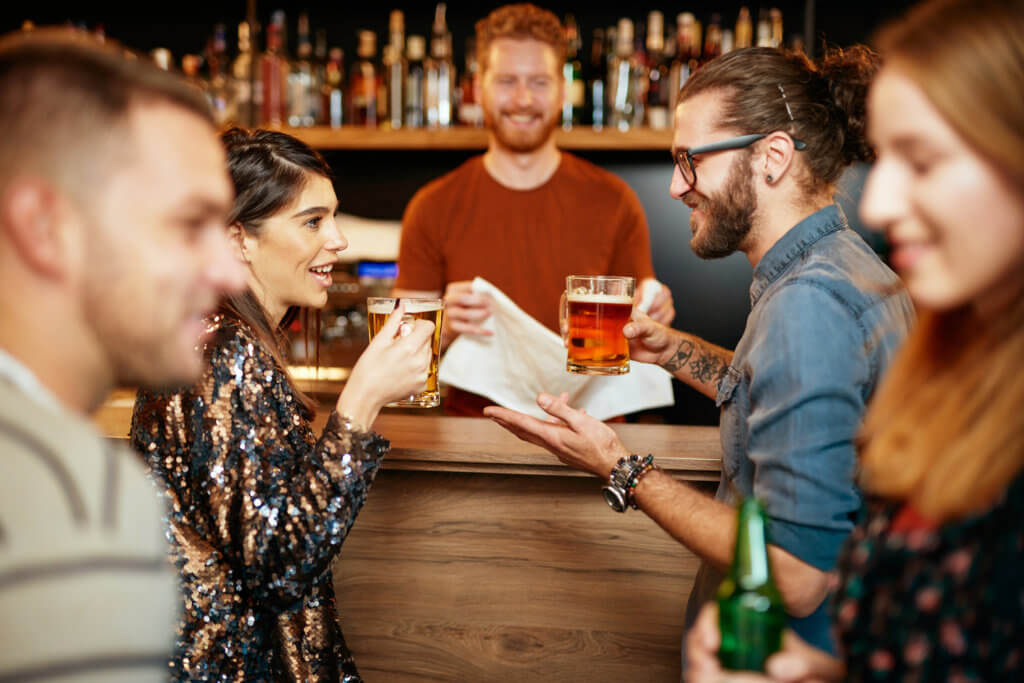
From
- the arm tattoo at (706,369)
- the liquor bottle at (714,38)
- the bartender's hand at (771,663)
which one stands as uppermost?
the liquor bottle at (714,38)

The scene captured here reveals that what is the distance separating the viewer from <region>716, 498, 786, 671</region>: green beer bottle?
30.2 inches

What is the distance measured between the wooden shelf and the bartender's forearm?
1433 millimetres

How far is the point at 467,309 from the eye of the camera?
226cm

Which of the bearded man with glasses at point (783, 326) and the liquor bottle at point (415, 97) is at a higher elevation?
the liquor bottle at point (415, 97)

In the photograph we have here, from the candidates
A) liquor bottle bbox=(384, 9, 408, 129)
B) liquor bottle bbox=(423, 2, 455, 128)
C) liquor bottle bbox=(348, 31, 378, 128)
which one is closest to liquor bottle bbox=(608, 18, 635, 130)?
liquor bottle bbox=(423, 2, 455, 128)

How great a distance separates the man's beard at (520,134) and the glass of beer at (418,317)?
1355 millimetres

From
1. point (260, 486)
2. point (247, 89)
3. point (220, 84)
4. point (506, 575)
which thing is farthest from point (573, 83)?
point (260, 486)

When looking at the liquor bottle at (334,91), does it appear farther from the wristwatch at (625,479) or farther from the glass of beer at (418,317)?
the wristwatch at (625,479)

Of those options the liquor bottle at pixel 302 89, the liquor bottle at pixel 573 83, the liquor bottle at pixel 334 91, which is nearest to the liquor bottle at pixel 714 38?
the liquor bottle at pixel 573 83

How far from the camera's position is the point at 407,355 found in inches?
55.0

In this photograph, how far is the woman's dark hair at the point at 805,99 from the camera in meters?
1.52

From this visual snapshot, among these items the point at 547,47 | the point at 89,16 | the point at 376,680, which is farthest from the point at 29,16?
the point at 376,680

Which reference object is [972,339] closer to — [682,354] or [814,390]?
[814,390]

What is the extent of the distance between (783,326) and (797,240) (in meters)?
0.27
